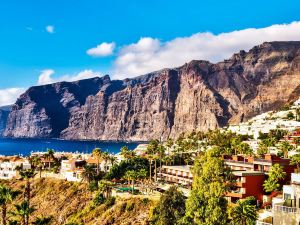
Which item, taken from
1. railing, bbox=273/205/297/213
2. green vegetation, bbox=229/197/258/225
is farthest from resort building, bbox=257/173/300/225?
green vegetation, bbox=229/197/258/225

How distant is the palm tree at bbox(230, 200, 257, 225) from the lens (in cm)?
6093

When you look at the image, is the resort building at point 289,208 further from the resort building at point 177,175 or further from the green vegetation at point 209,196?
the resort building at point 177,175

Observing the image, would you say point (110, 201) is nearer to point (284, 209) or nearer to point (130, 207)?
point (130, 207)

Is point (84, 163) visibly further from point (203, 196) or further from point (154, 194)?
point (203, 196)

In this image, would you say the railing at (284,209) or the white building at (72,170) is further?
the white building at (72,170)

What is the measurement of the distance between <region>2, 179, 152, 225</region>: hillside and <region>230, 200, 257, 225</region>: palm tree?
31168 millimetres

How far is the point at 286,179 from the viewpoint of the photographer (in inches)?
3354

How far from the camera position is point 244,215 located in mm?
61500

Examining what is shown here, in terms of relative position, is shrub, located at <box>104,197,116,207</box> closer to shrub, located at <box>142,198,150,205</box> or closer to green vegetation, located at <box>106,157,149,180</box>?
shrub, located at <box>142,198,150,205</box>

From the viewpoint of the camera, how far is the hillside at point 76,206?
9619cm

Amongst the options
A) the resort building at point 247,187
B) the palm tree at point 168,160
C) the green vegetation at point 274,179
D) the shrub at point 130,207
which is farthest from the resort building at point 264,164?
the palm tree at point 168,160

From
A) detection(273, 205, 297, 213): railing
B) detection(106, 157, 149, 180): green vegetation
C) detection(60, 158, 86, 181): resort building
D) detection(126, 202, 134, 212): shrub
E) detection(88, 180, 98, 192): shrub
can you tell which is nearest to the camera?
detection(273, 205, 297, 213): railing

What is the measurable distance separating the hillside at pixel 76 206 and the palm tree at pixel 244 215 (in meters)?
31.2

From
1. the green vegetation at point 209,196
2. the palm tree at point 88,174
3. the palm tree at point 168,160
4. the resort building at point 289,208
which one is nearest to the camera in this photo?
the resort building at point 289,208
